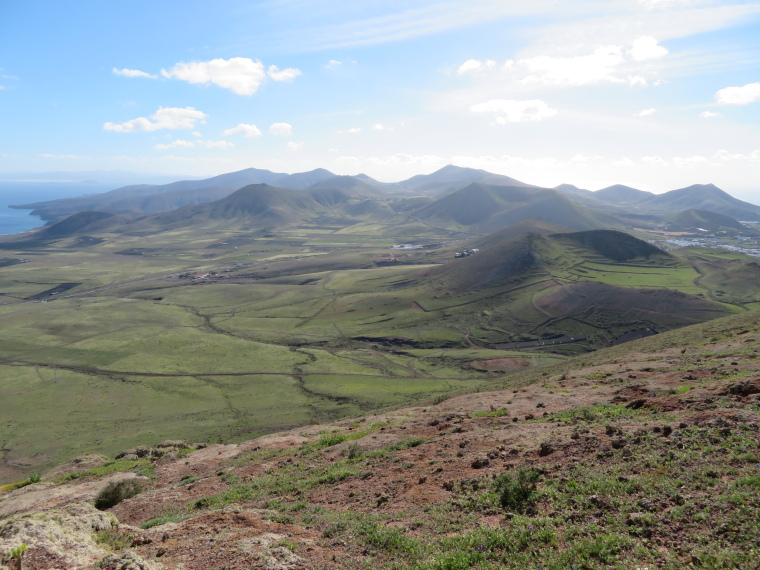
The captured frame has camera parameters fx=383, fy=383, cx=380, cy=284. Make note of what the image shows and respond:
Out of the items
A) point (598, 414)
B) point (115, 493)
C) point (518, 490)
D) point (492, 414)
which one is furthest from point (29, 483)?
point (598, 414)

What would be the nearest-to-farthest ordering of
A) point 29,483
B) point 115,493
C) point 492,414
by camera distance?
point 115,493 < point 492,414 < point 29,483

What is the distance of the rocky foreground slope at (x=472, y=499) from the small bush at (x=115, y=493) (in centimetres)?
12

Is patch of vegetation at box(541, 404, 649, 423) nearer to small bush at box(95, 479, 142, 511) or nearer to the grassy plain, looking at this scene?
small bush at box(95, 479, 142, 511)

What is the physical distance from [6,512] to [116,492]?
777 centimetres

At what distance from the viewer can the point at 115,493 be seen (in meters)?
24.2

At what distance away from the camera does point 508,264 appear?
16162 centimetres

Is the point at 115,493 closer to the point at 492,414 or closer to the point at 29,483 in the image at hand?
the point at 29,483

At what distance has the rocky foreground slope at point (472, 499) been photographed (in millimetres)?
11156

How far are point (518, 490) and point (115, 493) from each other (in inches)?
970

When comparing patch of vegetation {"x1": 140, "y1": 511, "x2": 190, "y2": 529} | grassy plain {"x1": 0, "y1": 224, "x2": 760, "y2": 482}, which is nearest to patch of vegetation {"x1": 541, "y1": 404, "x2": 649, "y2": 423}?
patch of vegetation {"x1": 140, "y1": 511, "x2": 190, "y2": 529}

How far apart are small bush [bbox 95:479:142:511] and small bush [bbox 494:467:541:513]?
23466 millimetres

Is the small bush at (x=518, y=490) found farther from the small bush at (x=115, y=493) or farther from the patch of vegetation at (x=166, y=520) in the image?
the small bush at (x=115, y=493)

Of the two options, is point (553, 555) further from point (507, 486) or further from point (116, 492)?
point (116, 492)

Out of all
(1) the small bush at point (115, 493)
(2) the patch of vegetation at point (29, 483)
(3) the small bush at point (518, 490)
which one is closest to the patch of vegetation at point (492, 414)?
(3) the small bush at point (518, 490)
